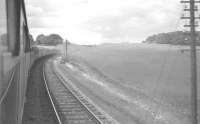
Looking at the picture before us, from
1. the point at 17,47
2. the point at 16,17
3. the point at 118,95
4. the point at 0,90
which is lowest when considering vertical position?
the point at 118,95

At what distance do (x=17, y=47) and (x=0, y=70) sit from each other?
2.35m

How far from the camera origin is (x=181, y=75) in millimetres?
41750

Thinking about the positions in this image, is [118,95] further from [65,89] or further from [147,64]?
[147,64]

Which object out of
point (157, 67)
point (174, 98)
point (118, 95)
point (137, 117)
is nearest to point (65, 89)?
point (118, 95)

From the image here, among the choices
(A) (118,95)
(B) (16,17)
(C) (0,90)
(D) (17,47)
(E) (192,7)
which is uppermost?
(E) (192,7)

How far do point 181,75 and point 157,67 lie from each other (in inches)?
361

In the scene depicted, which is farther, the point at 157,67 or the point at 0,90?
the point at 157,67

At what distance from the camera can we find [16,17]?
5242 millimetres

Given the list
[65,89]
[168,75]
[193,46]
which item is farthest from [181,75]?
[193,46]

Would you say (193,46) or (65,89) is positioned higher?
(193,46)

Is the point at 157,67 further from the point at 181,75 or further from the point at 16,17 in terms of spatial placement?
the point at 16,17

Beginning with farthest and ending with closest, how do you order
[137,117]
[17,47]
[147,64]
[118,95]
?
[147,64] < [118,95] < [137,117] < [17,47]

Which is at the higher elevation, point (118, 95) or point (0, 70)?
point (0, 70)

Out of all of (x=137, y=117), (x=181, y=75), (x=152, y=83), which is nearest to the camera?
(x=137, y=117)
